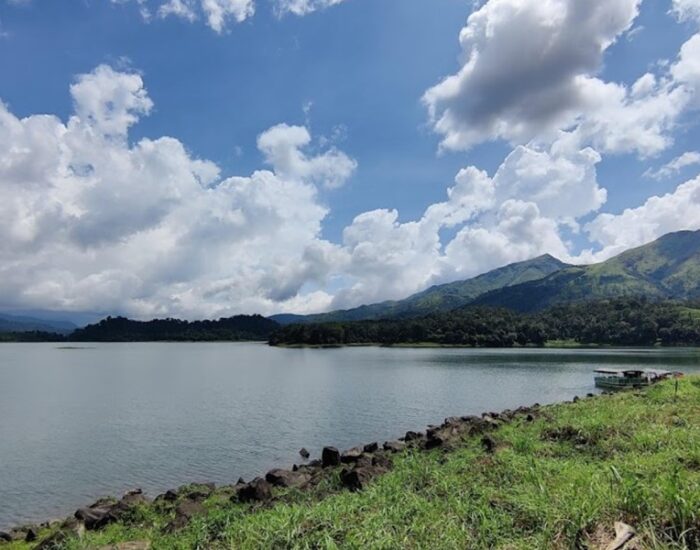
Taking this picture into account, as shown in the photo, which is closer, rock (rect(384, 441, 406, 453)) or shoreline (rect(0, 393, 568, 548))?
shoreline (rect(0, 393, 568, 548))

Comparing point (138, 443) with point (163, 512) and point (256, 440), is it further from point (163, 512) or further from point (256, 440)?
point (163, 512)

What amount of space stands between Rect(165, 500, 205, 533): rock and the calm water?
9.71m

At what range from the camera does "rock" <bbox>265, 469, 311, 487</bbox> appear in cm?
2427

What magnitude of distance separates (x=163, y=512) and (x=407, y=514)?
14.3m

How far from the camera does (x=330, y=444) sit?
41.3 m

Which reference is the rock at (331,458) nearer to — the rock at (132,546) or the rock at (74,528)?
the rock at (74,528)

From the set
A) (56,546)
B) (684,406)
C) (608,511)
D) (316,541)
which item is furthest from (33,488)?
(684,406)

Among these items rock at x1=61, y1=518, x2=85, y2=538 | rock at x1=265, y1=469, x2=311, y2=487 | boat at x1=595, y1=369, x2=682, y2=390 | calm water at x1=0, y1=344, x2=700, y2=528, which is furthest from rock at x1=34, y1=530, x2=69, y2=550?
boat at x1=595, y1=369, x2=682, y2=390

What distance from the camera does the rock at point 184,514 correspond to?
18.2 meters

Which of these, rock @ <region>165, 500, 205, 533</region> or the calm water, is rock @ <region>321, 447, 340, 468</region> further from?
rock @ <region>165, 500, 205, 533</region>

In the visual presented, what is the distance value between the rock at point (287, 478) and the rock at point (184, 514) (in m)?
3.79

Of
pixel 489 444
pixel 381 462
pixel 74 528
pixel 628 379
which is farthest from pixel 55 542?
pixel 628 379

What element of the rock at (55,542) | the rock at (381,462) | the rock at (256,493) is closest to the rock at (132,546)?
the rock at (55,542)

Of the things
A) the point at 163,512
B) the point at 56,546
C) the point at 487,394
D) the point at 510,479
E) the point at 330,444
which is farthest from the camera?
the point at 487,394
